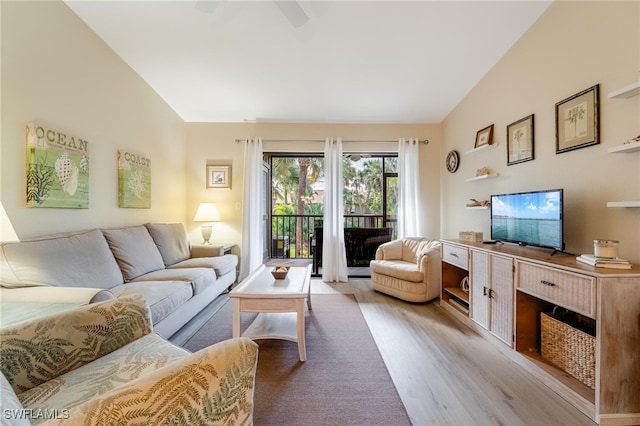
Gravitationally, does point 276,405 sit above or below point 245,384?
below

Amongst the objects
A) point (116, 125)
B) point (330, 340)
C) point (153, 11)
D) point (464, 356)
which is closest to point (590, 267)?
point (464, 356)

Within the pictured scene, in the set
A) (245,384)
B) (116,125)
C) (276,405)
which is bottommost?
(276,405)

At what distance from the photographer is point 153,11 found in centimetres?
212

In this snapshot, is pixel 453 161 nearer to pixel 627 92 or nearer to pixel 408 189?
pixel 408 189

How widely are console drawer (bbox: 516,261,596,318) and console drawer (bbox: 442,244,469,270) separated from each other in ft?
2.05

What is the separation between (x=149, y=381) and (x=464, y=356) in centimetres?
214

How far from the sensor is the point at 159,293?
196 cm

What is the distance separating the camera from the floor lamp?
374cm

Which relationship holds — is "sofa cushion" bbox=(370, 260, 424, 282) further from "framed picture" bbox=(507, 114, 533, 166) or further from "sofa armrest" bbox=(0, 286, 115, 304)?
"sofa armrest" bbox=(0, 286, 115, 304)

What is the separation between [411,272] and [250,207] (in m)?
2.50

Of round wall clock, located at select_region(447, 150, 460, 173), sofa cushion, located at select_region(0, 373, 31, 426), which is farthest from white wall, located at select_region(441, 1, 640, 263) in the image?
sofa cushion, located at select_region(0, 373, 31, 426)

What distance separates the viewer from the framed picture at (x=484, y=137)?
9.45 ft

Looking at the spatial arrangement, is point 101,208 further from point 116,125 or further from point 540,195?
point 540,195

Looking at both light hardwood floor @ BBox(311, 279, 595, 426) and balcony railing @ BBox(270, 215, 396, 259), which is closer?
light hardwood floor @ BBox(311, 279, 595, 426)
